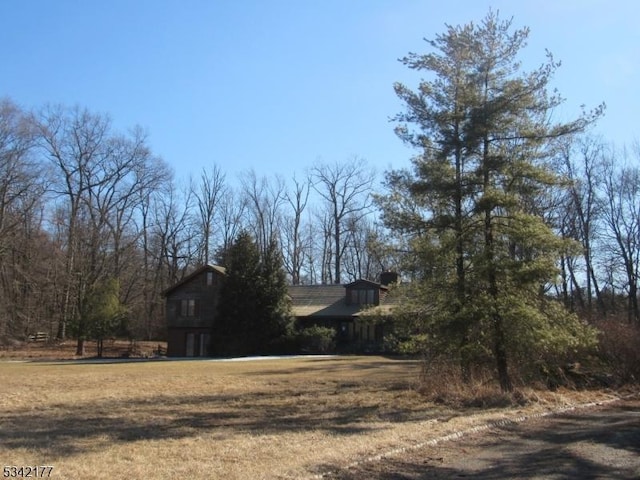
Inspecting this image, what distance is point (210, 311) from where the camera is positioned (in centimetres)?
4791

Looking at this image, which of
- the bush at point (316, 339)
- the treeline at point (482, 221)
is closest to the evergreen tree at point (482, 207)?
the treeline at point (482, 221)

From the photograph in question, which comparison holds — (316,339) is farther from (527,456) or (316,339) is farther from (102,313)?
(527,456)

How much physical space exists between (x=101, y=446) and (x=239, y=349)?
35.3 m

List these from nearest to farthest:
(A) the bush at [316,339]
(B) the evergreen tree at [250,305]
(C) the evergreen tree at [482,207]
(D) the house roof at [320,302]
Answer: (C) the evergreen tree at [482,207] → (A) the bush at [316,339] → (B) the evergreen tree at [250,305] → (D) the house roof at [320,302]

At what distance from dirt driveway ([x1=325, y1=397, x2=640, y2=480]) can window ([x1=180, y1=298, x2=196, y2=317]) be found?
124ft

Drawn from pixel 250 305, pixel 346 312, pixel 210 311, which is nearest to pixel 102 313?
pixel 210 311

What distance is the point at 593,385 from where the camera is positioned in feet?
65.9

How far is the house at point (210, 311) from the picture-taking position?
47.0 meters

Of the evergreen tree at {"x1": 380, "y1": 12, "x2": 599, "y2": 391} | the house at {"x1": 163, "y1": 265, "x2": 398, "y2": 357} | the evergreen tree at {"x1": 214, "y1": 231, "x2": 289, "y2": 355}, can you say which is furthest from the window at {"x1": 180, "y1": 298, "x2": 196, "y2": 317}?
the evergreen tree at {"x1": 380, "y1": 12, "x2": 599, "y2": 391}

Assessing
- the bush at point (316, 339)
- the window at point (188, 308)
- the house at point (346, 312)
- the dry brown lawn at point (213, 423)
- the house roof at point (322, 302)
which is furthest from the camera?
the window at point (188, 308)

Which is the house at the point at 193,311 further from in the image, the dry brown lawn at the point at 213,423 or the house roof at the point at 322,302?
the dry brown lawn at the point at 213,423

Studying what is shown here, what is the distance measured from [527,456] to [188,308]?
4116cm

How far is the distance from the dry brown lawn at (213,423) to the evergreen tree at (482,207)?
6.58 feet

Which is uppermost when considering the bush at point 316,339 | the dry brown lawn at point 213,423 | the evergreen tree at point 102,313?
the evergreen tree at point 102,313
